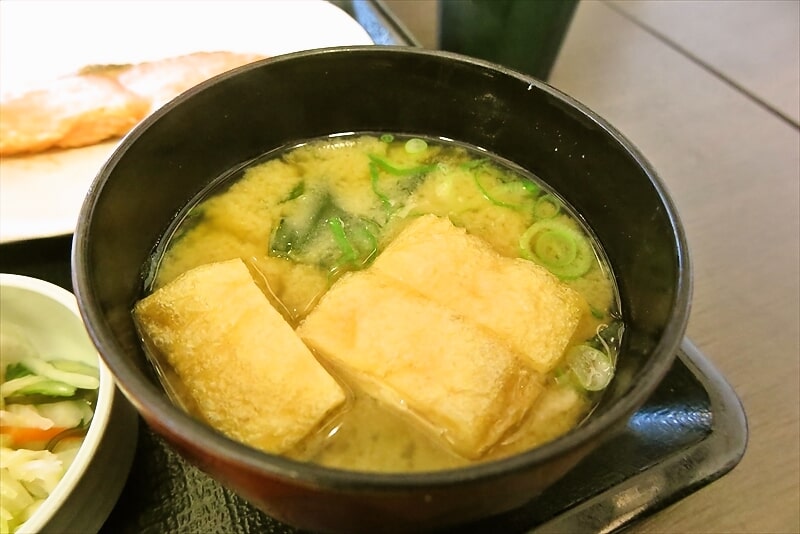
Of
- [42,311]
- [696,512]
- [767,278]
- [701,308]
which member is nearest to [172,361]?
[42,311]

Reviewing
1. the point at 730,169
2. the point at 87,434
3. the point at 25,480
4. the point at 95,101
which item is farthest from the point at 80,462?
the point at 730,169

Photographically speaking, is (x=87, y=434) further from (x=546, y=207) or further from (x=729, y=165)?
(x=729, y=165)

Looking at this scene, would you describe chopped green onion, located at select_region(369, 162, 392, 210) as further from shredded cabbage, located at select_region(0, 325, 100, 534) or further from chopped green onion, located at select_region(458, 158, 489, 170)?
shredded cabbage, located at select_region(0, 325, 100, 534)

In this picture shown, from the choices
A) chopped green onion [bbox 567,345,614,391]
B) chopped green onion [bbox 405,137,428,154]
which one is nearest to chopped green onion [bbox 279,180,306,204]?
chopped green onion [bbox 405,137,428,154]

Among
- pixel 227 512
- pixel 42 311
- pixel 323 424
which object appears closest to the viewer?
pixel 323 424

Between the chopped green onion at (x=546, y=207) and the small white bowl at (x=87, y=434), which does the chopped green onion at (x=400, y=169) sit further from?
the small white bowl at (x=87, y=434)

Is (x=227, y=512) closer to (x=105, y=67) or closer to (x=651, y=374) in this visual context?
(x=651, y=374)
